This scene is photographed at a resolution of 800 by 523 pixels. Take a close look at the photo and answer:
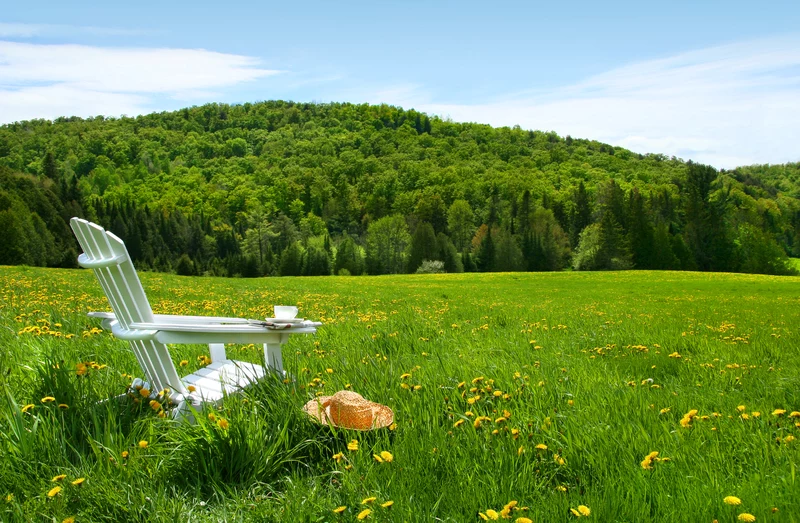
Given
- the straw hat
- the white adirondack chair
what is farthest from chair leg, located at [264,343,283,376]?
the straw hat

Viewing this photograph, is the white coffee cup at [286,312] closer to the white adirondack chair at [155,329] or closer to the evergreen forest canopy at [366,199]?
the white adirondack chair at [155,329]

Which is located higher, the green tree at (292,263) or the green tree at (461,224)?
the green tree at (461,224)

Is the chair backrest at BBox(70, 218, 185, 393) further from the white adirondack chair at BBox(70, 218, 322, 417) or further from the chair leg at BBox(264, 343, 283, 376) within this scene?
the chair leg at BBox(264, 343, 283, 376)

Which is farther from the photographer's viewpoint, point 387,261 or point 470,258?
point 387,261

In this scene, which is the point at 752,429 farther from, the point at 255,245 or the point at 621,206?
the point at 255,245

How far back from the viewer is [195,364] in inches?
209

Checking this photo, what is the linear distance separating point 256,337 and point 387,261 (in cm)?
9178

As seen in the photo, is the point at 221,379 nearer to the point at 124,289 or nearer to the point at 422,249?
the point at 124,289

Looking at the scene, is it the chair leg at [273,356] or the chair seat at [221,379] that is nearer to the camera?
the chair seat at [221,379]

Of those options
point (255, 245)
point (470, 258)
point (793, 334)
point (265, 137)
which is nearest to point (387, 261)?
point (470, 258)

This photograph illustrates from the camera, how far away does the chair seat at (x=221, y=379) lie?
3783mm

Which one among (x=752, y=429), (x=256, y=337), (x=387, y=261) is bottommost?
(x=387, y=261)

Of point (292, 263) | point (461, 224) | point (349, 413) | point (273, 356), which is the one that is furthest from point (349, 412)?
point (461, 224)

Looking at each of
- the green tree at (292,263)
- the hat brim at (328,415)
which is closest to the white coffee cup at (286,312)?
the hat brim at (328,415)
